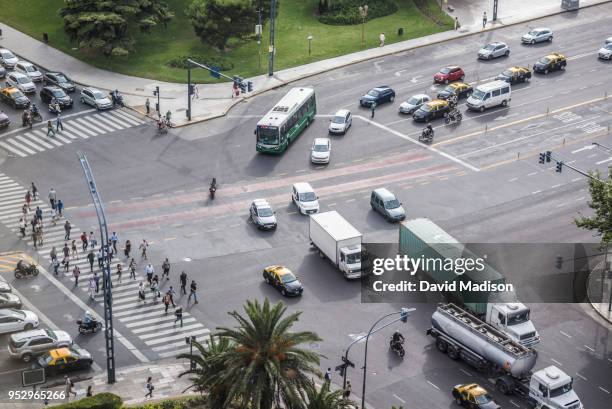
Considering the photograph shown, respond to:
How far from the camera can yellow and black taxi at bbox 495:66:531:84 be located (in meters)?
119

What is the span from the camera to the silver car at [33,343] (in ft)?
248

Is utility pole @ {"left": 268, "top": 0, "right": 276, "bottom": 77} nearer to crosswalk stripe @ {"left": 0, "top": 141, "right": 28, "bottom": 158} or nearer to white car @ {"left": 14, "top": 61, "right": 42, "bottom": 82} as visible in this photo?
white car @ {"left": 14, "top": 61, "right": 42, "bottom": 82}

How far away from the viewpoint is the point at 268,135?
10388cm

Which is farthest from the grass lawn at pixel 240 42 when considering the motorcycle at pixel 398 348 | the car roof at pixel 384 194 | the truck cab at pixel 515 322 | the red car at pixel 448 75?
the truck cab at pixel 515 322

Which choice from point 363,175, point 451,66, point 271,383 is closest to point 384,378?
point 271,383

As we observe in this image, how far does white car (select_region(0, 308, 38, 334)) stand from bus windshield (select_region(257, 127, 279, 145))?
106ft

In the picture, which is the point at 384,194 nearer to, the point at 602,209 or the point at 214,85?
the point at 602,209

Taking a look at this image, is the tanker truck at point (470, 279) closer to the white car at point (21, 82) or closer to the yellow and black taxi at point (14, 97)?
the yellow and black taxi at point (14, 97)

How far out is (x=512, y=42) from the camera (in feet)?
429

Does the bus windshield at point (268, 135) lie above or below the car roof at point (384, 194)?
above

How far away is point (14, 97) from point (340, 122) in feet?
110

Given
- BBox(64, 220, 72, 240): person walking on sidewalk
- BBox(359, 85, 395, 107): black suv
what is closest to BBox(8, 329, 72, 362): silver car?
BBox(64, 220, 72, 240): person walking on sidewalk

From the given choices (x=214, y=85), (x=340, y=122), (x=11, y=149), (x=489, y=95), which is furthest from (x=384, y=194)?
(x=11, y=149)

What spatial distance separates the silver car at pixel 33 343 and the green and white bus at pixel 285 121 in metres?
33.8
